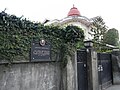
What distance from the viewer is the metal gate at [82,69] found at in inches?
282

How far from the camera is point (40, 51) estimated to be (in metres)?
5.47

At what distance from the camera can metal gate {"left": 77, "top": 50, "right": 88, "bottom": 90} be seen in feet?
23.5

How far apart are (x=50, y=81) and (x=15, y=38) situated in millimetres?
2035

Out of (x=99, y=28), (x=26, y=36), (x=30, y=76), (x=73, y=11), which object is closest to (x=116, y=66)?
(x=30, y=76)

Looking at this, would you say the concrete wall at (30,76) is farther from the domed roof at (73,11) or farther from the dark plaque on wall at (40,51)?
the domed roof at (73,11)

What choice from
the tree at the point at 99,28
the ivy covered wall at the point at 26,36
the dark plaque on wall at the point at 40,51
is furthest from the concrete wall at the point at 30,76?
the tree at the point at 99,28

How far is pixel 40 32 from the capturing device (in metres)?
5.69

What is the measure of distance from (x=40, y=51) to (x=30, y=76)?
2.76ft

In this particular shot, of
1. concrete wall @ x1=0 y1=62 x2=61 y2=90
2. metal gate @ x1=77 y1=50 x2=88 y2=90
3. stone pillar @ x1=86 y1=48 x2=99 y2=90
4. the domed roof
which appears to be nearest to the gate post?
stone pillar @ x1=86 y1=48 x2=99 y2=90

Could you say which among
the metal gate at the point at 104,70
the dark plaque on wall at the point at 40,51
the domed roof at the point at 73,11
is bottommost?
the metal gate at the point at 104,70

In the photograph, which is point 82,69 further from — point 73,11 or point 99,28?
point 73,11

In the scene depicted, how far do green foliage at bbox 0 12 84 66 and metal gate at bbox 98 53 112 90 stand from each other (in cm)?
295

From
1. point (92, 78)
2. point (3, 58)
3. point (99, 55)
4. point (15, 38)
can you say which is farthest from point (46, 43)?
point (99, 55)

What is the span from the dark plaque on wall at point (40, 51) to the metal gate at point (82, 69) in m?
1.91
